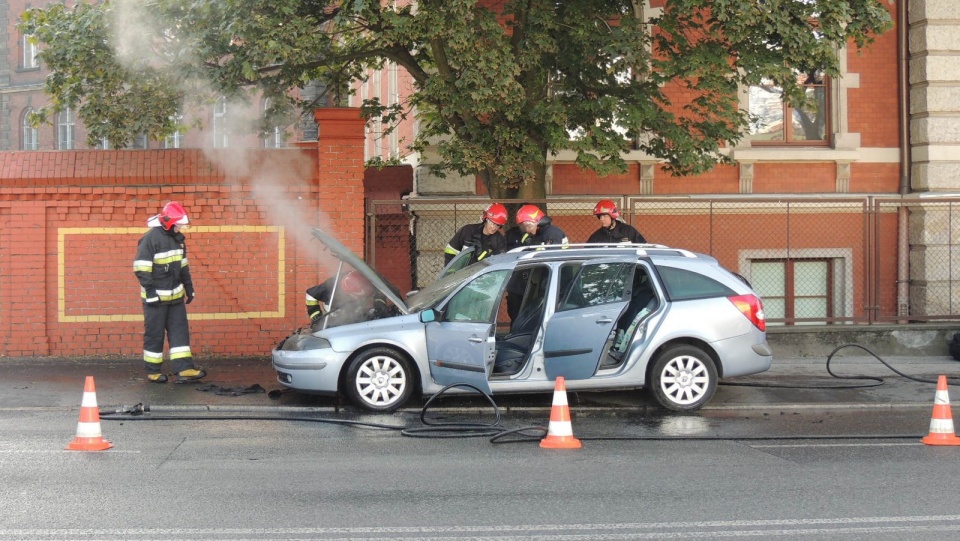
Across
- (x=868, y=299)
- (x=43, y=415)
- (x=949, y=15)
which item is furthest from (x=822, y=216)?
(x=43, y=415)

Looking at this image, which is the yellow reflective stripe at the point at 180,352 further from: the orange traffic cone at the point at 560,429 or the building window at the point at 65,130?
the building window at the point at 65,130

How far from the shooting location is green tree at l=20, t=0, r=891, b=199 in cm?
1103

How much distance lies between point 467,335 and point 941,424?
12.9 ft

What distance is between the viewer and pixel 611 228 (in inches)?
490

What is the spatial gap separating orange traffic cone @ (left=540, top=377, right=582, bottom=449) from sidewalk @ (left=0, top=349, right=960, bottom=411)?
183cm

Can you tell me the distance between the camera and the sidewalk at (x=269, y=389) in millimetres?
10086

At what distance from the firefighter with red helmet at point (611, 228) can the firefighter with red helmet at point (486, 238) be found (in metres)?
1.13

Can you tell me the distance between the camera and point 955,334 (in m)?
13.9

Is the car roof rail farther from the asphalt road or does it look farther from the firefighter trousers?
the firefighter trousers

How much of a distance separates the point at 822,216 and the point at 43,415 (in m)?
11.4

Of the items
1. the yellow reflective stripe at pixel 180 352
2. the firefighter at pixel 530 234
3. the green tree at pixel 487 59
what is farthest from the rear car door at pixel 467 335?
the yellow reflective stripe at pixel 180 352

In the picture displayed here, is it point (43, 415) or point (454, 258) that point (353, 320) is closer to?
point (454, 258)

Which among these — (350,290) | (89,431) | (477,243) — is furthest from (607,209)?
(89,431)

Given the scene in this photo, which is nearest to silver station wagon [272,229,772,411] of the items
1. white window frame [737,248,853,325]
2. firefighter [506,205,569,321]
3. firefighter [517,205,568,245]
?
firefighter [506,205,569,321]
